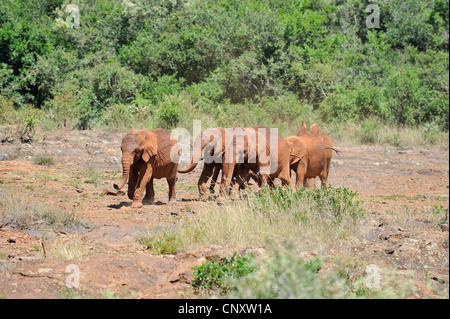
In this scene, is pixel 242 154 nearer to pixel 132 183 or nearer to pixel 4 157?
pixel 132 183

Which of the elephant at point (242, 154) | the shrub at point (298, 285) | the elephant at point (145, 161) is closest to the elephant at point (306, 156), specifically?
the elephant at point (242, 154)

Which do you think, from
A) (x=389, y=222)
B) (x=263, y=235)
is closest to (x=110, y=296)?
(x=263, y=235)

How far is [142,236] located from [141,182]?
257cm

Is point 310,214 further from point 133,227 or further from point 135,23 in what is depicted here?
point 135,23

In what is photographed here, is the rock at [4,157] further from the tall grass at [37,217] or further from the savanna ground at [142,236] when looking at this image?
the tall grass at [37,217]

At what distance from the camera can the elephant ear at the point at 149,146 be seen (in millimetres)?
11047

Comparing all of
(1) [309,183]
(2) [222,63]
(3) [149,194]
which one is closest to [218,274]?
(3) [149,194]

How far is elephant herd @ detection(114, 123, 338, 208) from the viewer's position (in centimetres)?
1130

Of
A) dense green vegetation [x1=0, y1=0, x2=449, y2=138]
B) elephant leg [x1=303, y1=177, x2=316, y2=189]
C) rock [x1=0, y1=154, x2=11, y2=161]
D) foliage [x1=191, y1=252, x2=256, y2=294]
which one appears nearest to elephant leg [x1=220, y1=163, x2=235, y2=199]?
elephant leg [x1=303, y1=177, x2=316, y2=189]

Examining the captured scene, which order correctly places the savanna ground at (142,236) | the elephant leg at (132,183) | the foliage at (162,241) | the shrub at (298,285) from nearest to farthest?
the shrub at (298,285) < the savanna ground at (142,236) < the foliage at (162,241) < the elephant leg at (132,183)

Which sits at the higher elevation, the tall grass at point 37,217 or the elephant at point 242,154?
the elephant at point 242,154

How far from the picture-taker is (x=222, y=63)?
86.0 ft

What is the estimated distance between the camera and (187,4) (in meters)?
29.6

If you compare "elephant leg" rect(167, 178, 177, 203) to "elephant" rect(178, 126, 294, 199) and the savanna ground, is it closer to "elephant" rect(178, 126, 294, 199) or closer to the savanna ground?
the savanna ground
